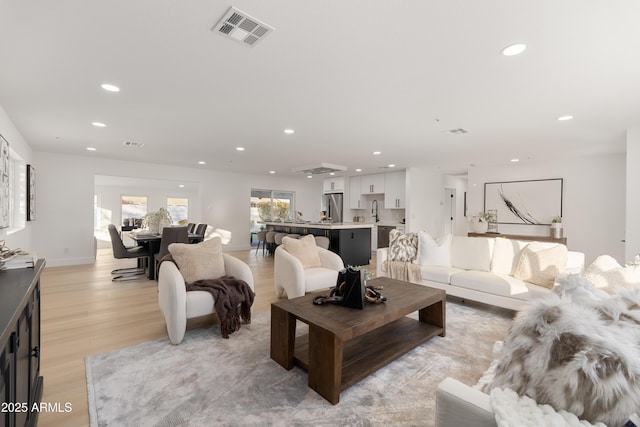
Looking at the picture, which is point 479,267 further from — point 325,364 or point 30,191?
point 30,191

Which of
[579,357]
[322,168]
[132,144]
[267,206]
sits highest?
[132,144]

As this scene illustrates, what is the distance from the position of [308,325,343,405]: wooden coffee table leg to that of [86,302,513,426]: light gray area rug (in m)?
0.07

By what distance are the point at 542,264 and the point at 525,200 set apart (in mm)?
4439

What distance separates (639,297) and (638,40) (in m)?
1.90

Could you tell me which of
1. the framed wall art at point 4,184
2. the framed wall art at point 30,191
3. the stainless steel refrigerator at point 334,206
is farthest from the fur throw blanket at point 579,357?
the stainless steel refrigerator at point 334,206

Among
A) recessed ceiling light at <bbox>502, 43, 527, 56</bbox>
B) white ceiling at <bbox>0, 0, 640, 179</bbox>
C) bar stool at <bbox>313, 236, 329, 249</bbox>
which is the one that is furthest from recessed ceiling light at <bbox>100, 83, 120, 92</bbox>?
bar stool at <bbox>313, 236, 329, 249</bbox>

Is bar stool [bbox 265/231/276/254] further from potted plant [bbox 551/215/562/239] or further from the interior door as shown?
potted plant [bbox 551/215/562/239]

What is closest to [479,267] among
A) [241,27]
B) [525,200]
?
[241,27]

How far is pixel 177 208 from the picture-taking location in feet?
38.9

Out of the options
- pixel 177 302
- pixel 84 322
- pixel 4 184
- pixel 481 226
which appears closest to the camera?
pixel 177 302

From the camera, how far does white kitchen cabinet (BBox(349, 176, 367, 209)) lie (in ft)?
31.0

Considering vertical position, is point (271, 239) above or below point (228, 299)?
above

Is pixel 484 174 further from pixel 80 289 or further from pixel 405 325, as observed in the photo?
pixel 80 289

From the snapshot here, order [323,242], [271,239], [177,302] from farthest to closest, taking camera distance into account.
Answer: [271,239] < [323,242] < [177,302]
